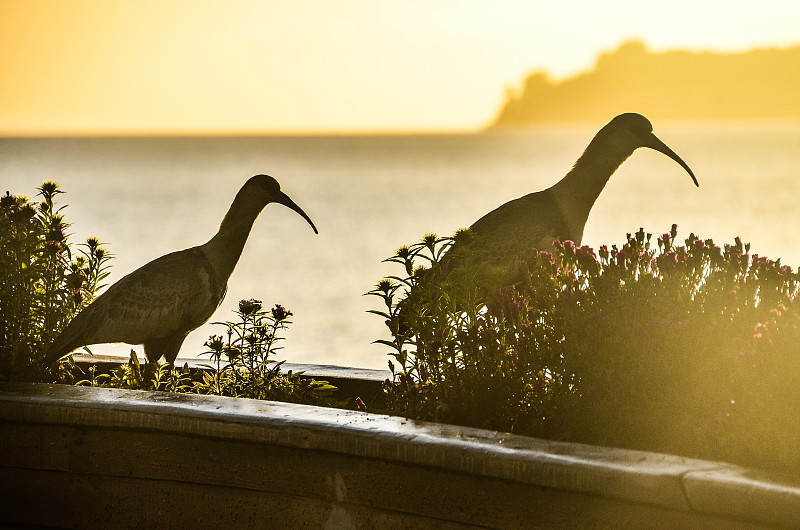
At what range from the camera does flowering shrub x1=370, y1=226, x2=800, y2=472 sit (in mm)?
3906

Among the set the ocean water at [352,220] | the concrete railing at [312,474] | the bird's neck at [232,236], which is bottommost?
the concrete railing at [312,474]

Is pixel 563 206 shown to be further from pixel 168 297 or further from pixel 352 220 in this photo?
pixel 352 220

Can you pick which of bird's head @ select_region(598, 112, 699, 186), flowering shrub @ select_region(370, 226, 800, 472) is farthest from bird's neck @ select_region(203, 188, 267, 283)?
bird's head @ select_region(598, 112, 699, 186)

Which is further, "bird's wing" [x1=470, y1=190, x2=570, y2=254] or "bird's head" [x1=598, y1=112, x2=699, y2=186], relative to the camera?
"bird's head" [x1=598, y1=112, x2=699, y2=186]

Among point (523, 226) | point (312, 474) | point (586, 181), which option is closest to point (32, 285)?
point (312, 474)

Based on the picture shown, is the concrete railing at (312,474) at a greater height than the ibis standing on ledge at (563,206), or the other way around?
the ibis standing on ledge at (563,206)

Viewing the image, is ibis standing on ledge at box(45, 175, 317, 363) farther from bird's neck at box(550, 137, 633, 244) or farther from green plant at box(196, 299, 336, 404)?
bird's neck at box(550, 137, 633, 244)

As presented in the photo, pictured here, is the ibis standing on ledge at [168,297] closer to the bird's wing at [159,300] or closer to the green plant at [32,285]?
the bird's wing at [159,300]

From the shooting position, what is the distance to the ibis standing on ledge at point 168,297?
5.98 m

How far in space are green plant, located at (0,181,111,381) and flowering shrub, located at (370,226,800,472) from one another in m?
2.22

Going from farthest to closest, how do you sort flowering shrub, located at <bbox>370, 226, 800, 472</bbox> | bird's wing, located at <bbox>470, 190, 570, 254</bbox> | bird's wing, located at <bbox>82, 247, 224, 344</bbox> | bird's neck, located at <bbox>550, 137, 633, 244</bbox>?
bird's neck, located at <bbox>550, 137, 633, 244</bbox> < bird's wing, located at <bbox>470, 190, 570, 254</bbox> < bird's wing, located at <bbox>82, 247, 224, 344</bbox> < flowering shrub, located at <bbox>370, 226, 800, 472</bbox>

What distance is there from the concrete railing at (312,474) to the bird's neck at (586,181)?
2905mm

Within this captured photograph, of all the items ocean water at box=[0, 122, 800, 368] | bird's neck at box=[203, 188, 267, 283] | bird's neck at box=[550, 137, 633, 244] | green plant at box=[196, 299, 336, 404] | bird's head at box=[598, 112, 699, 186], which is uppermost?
ocean water at box=[0, 122, 800, 368]

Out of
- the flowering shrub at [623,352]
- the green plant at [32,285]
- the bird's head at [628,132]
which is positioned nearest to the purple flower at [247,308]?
the flowering shrub at [623,352]
